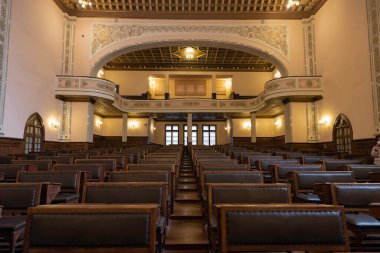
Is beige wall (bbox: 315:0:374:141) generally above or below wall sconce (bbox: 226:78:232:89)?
below

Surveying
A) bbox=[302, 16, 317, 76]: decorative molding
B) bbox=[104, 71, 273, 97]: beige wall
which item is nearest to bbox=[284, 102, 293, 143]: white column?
bbox=[302, 16, 317, 76]: decorative molding

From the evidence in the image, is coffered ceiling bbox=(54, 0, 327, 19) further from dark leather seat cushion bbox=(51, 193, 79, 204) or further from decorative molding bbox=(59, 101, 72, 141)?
dark leather seat cushion bbox=(51, 193, 79, 204)

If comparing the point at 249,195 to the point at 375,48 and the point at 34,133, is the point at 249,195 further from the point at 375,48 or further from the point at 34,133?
the point at 34,133

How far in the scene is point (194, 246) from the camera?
275cm

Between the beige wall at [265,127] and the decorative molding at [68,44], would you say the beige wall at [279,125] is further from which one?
the decorative molding at [68,44]

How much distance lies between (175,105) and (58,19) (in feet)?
27.3

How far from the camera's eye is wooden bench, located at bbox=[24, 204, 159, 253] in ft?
Result: 4.58

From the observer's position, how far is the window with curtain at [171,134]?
23.3 meters

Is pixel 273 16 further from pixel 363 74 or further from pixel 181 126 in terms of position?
pixel 181 126

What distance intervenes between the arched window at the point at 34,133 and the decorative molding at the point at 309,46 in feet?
40.1

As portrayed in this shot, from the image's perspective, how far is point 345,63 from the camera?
1116cm

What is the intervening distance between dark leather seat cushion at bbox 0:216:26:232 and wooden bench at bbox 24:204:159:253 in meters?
1.01

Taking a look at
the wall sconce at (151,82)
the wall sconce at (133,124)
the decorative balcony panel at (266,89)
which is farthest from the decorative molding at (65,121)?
the wall sconce at (151,82)

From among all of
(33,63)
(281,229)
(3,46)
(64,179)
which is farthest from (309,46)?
(281,229)
